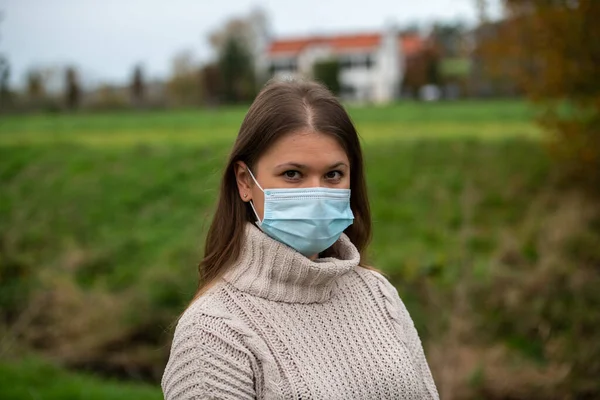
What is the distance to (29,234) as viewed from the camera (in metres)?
11.8

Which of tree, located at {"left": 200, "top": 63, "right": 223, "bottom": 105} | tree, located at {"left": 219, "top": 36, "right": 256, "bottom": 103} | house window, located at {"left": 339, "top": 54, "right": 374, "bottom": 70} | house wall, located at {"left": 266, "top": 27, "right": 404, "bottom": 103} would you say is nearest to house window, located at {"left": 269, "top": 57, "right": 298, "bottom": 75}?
house wall, located at {"left": 266, "top": 27, "right": 404, "bottom": 103}

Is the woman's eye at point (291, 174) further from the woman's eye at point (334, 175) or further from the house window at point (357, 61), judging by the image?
the house window at point (357, 61)

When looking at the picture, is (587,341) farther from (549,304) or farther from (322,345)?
(322,345)

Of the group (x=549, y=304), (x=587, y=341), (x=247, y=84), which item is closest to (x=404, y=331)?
(x=587, y=341)

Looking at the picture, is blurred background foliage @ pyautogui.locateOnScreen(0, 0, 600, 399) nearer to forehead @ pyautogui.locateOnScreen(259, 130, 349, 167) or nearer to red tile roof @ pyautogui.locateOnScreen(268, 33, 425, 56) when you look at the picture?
forehead @ pyautogui.locateOnScreen(259, 130, 349, 167)

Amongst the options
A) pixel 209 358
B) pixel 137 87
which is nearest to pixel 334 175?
pixel 209 358

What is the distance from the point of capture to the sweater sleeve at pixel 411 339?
267cm

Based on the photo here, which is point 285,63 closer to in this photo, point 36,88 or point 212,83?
point 212,83

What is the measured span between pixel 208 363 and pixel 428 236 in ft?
35.5

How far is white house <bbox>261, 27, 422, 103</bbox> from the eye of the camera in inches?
2343

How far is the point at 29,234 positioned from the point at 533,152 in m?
8.84

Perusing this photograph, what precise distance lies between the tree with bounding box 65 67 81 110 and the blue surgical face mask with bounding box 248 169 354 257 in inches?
1089

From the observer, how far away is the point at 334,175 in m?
2.56

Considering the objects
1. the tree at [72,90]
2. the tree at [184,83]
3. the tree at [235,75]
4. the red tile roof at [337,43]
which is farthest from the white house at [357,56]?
the tree at [72,90]
